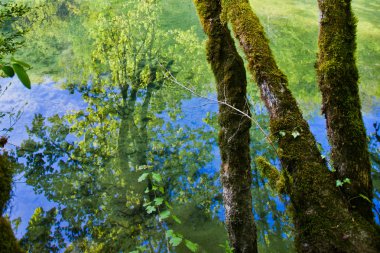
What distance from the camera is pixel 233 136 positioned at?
4133 mm

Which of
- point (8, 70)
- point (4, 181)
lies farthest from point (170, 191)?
point (8, 70)

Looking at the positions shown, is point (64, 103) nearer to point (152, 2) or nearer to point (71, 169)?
point (71, 169)

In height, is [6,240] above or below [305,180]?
above

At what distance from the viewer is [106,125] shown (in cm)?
1011

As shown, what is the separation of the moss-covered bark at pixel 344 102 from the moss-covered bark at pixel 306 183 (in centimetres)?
13

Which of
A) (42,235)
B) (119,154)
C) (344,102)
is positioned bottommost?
(119,154)

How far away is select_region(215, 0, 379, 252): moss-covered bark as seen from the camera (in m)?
2.09

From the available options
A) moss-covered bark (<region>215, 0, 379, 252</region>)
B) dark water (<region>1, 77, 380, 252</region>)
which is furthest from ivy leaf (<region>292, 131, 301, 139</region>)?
dark water (<region>1, 77, 380, 252</region>)

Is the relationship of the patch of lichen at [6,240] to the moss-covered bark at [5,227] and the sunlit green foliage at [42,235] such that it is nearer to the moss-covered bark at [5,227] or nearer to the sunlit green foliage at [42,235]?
the moss-covered bark at [5,227]

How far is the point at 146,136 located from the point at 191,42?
8360 millimetres

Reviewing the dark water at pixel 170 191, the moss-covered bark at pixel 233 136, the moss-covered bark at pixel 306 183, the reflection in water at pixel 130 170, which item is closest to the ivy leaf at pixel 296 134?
the moss-covered bark at pixel 306 183

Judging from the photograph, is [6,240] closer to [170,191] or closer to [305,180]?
[305,180]

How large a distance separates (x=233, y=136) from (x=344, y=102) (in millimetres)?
1837

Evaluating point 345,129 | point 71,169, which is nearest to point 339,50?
point 345,129
